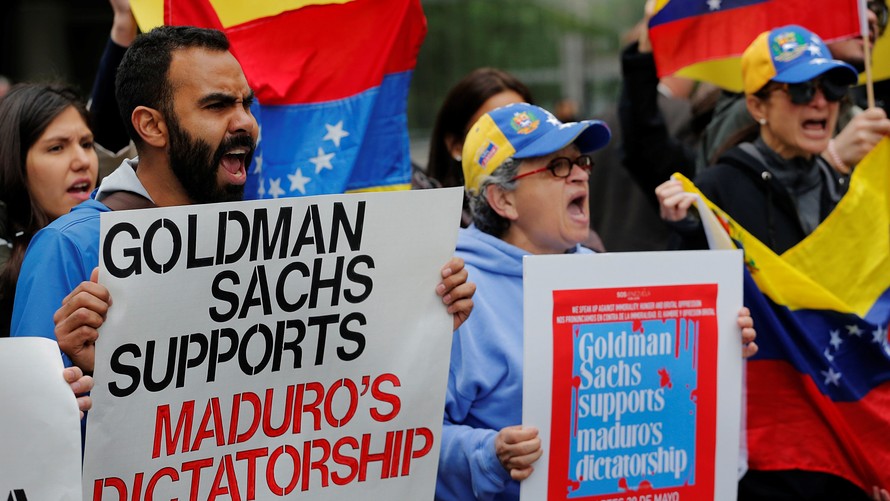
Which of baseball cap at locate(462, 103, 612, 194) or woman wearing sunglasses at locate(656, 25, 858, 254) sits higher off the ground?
woman wearing sunglasses at locate(656, 25, 858, 254)

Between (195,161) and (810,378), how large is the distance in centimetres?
229

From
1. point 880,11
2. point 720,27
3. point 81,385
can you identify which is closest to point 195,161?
point 81,385

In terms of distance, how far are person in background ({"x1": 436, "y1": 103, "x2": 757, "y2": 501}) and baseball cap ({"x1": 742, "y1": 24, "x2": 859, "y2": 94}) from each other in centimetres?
104

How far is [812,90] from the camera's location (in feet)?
15.0

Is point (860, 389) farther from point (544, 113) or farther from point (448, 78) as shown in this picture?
point (448, 78)

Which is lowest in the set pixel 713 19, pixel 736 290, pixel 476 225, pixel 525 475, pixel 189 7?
pixel 525 475

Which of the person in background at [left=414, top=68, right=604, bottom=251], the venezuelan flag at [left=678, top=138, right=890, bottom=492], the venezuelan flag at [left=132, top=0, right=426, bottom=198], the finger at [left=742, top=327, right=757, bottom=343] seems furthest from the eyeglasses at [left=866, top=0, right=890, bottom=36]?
the finger at [left=742, top=327, right=757, bottom=343]

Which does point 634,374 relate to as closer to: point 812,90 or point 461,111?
point 812,90

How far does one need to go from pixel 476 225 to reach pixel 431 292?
34.4 inches

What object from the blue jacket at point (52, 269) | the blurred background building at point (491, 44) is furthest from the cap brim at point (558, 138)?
the blurred background building at point (491, 44)

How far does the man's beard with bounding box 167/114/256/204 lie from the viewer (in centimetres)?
318

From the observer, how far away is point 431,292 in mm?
3180

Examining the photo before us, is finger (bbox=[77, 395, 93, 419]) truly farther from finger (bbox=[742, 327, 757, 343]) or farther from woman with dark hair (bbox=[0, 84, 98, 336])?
finger (bbox=[742, 327, 757, 343])

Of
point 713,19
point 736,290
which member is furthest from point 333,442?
point 713,19
